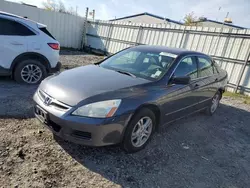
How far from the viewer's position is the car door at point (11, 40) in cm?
507

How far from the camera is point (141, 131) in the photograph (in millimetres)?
3172

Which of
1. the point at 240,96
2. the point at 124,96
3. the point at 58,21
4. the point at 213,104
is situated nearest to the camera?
the point at 124,96

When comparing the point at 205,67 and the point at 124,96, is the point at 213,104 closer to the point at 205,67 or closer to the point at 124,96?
the point at 205,67

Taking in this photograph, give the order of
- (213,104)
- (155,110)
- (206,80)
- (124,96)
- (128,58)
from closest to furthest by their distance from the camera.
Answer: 1. (124,96)
2. (155,110)
3. (128,58)
4. (206,80)
5. (213,104)

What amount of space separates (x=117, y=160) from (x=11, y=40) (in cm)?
416

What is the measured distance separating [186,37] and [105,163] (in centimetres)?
839

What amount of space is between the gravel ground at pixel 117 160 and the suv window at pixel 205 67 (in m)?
1.26

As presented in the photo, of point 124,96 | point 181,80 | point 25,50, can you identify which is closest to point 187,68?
point 181,80

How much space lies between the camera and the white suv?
513cm

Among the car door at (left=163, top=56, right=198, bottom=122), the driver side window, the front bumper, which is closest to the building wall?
the driver side window

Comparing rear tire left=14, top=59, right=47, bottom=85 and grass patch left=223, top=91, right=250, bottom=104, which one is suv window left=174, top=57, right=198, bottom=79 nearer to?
rear tire left=14, top=59, right=47, bottom=85

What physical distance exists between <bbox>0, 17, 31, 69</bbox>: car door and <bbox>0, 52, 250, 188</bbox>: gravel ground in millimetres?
1457

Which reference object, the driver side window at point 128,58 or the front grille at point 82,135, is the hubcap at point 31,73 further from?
the front grille at point 82,135

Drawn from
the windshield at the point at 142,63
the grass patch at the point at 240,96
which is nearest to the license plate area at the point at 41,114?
the windshield at the point at 142,63
